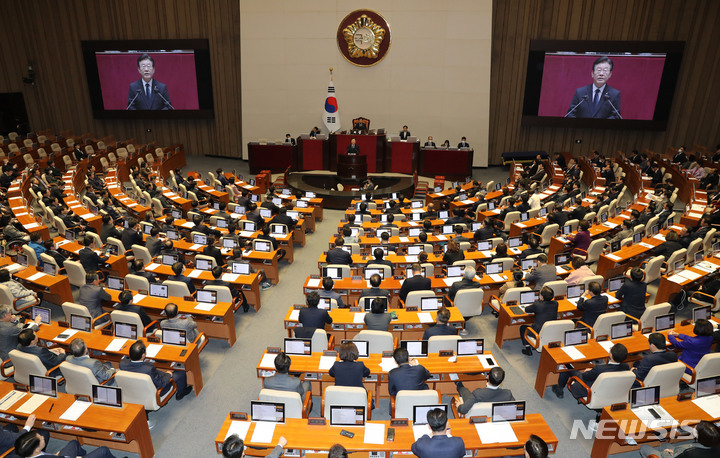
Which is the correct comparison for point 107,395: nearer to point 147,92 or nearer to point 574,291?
point 574,291

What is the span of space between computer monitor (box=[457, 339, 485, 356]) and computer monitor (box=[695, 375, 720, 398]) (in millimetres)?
2765

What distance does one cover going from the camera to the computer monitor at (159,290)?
889cm

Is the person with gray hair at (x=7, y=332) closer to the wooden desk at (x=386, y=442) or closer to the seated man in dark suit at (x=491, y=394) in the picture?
the wooden desk at (x=386, y=442)

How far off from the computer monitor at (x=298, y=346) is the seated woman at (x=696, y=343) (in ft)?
18.4

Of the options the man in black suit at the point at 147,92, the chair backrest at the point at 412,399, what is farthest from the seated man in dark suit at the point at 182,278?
the man in black suit at the point at 147,92

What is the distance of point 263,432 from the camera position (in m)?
5.55

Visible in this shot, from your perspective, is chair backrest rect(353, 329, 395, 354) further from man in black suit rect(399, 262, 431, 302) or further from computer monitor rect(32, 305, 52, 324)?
computer monitor rect(32, 305, 52, 324)

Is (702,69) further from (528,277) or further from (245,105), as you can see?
(245,105)

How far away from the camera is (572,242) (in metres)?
11.6

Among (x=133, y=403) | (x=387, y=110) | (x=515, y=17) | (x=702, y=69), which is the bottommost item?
(x=133, y=403)

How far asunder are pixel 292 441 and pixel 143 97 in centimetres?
2404

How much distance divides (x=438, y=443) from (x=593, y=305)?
457cm

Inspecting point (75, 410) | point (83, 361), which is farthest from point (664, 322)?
point (83, 361)

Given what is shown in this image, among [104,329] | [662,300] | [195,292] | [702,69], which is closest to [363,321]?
[195,292]
